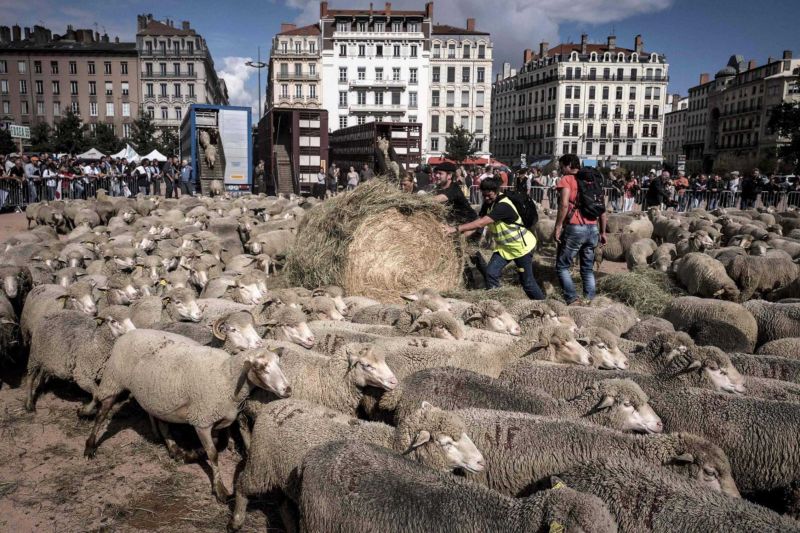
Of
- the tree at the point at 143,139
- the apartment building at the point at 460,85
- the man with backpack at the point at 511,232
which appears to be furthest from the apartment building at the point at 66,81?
the man with backpack at the point at 511,232

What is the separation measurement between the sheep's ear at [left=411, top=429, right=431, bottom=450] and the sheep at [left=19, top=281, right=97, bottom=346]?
477 centimetres

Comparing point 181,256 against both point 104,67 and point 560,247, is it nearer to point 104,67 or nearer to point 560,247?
point 560,247

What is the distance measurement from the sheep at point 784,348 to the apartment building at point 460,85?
74.2m

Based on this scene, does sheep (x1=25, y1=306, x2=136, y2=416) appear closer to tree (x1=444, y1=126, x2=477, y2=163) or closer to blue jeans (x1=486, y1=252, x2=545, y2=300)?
blue jeans (x1=486, y1=252, x2=545, y2=300)

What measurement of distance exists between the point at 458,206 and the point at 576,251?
93.2 inches

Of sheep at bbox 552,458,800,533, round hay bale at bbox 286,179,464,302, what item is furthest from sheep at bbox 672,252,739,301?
sheep at bbox 552,458,800,533

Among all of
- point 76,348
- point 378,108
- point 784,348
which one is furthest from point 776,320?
point 378,108

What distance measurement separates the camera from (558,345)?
5.36 m

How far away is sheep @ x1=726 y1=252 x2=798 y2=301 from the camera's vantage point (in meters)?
9.38

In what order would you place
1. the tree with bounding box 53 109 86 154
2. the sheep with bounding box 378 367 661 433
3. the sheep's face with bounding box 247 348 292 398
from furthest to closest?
the tree with bounding box 53 109 86 154 < the sheep's face with bounding box 247 348 292 398 < the sheep with bounding box 378 367 661 433

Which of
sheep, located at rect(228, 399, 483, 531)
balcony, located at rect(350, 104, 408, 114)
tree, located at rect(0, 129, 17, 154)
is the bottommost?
sheep, located at rect(228, 399, 483, 531)

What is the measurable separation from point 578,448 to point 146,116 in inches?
2944

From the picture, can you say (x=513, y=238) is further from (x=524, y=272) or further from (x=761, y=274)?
(x=761, y=274)

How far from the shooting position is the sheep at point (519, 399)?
4.13 m
